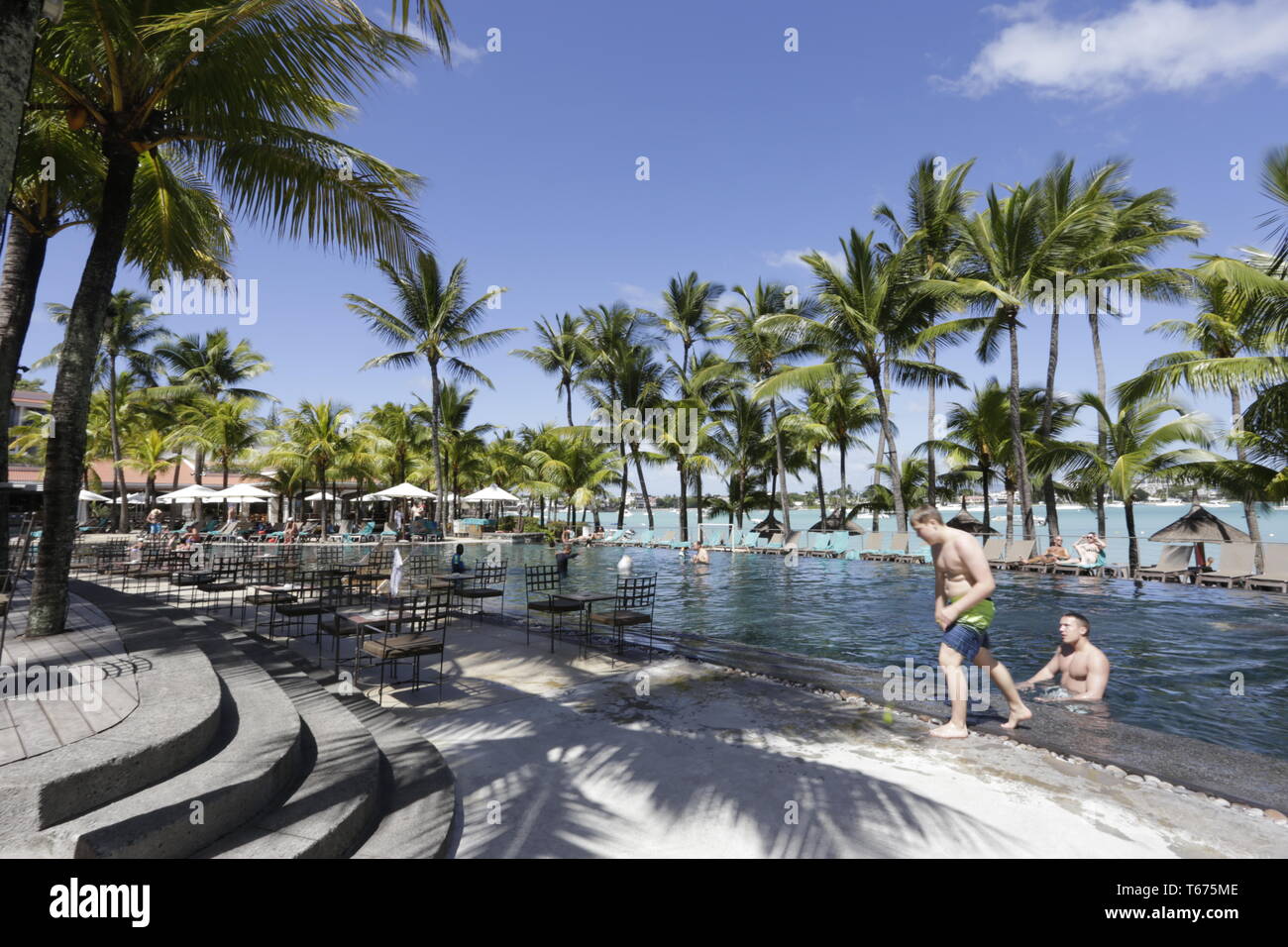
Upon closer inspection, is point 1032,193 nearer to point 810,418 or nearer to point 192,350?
point 810,418

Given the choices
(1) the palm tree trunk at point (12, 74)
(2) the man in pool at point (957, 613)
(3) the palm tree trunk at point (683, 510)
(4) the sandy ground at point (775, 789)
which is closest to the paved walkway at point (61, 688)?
(4) the sandy ground at point (775, 789)

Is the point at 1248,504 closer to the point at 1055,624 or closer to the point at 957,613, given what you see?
the point at 1055,624

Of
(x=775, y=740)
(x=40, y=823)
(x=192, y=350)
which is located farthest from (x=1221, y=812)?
(x=192, y=350)

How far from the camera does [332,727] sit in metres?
4.64

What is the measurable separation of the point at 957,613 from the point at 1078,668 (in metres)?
3.25

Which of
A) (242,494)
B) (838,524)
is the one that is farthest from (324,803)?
(838,524)

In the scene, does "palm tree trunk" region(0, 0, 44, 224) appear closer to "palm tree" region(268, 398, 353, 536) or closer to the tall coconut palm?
the tall coconut palm

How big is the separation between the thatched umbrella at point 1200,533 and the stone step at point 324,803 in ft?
70.1

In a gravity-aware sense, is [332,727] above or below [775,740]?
above

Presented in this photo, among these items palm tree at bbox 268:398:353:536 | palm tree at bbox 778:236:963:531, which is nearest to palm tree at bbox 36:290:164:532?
palm tree at bbox 268:398:353:536

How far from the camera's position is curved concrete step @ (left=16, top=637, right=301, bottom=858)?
259 centimetres

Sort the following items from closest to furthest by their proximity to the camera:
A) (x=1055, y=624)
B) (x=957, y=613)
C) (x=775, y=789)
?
1. (x=775, y=789)
2. (x=957, y=613)
3. (x=1055, y=624)

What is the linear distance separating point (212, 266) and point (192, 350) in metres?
37.7

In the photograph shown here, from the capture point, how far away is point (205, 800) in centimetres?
300
